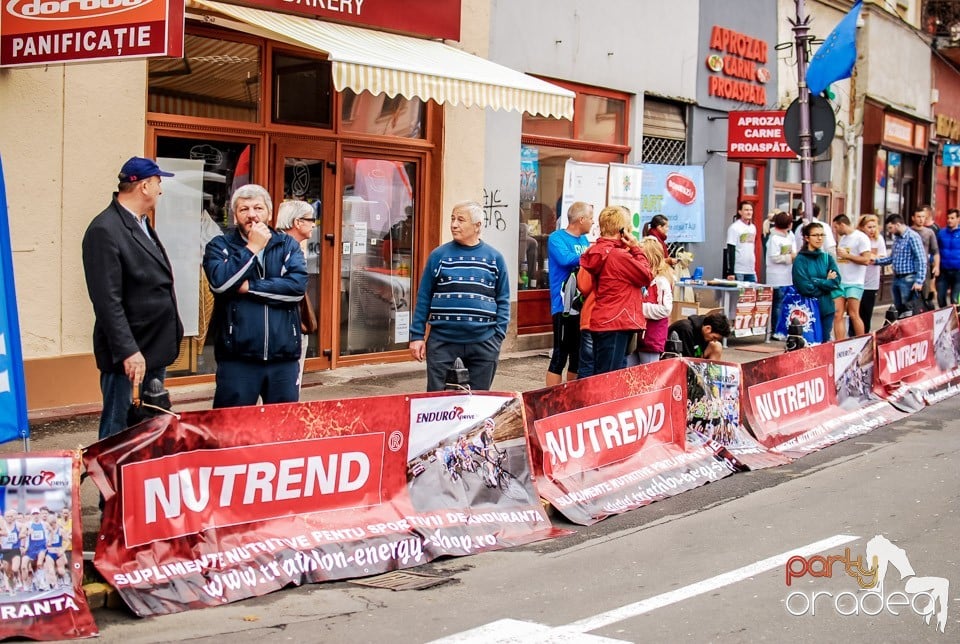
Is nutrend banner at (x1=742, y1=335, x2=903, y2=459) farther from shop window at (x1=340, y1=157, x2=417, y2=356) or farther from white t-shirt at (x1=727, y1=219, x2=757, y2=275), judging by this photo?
white t-shirt at (x1=727, y1=219, x2=757, y2=275)

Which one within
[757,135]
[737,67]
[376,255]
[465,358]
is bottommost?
[465,358]

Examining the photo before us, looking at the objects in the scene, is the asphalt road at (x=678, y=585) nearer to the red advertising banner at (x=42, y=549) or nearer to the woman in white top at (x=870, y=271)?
the red advertising banner at (x=42, y=549)

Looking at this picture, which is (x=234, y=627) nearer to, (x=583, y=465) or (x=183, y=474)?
(x=183, y=474)

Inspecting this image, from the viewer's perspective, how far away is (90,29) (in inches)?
324

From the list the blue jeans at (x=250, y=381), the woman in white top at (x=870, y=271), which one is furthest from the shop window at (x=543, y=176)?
the blue jeans at (x=250, y=381)

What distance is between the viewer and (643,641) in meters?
5.11

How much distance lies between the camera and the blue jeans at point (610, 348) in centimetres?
960

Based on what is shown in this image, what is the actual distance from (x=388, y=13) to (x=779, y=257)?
7051 millimetres

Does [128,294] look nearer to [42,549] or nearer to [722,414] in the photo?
[42,549]

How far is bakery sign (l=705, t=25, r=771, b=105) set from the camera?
58.9ft

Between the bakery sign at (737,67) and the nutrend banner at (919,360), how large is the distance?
215 inches

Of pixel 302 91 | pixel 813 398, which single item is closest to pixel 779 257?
pixel 813 398

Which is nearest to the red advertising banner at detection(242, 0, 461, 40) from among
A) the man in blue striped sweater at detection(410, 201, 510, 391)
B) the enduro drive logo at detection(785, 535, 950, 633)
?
the man in blue striped sweater at detection(410, 201, 510, 391)

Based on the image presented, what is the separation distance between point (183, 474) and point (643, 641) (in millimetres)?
2281
